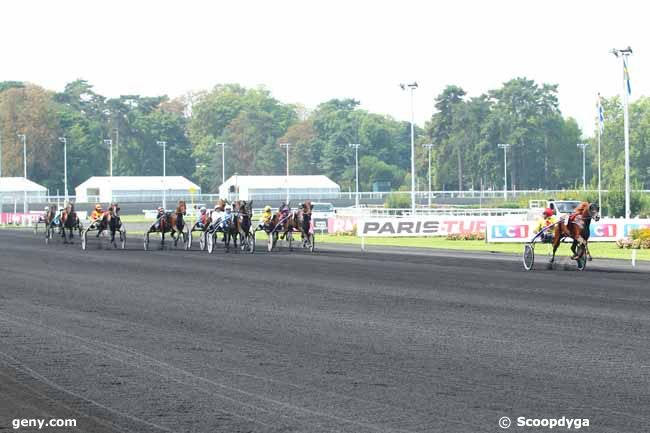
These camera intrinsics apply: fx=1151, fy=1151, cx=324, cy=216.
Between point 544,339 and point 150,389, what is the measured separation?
536cm

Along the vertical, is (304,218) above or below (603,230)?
above

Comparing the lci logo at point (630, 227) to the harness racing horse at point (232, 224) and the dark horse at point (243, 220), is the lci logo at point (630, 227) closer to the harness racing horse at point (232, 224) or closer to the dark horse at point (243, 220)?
the dark horse at point (243, 220)

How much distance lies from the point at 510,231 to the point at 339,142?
111 meters

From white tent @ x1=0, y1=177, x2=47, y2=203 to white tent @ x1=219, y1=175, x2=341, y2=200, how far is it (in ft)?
62.3

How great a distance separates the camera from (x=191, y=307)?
17.7 m

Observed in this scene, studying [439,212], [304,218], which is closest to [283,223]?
[304,218]

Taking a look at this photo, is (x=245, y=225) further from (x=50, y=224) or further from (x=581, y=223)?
(x=50, y=224)

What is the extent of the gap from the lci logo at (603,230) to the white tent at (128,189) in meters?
84.1

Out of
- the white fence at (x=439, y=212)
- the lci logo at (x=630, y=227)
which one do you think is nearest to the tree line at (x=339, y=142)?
the white fence at (x=439, y=212)

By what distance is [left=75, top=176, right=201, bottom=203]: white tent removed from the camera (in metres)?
119

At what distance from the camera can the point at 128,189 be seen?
121125mm

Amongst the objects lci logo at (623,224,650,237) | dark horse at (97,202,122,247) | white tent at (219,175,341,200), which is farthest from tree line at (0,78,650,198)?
dark horse at (97,202,122,247)

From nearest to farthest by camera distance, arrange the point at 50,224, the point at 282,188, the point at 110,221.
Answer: the point at 110,221 < the point at 50,224 < the point at 282,188

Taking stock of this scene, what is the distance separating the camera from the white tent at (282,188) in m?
124
